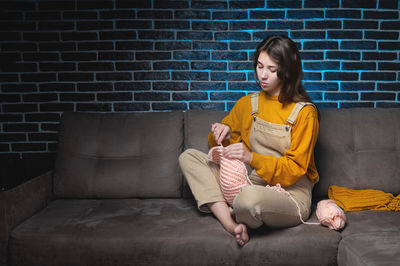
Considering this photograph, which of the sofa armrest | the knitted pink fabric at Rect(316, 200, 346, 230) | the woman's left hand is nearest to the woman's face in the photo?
the woman's left hand

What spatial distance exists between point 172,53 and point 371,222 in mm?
1660

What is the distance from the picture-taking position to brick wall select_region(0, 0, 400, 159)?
2.39 m

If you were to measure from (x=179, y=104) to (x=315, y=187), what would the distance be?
3.65 ft

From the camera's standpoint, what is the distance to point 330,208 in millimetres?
1560

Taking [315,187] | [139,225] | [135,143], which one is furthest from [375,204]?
[135,143]

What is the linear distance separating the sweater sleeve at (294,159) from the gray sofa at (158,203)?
0.25 meters

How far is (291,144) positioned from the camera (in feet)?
5.38

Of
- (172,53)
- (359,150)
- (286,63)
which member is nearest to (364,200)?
(359,150)

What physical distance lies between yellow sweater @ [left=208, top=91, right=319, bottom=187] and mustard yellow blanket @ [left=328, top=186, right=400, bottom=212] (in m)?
0.20

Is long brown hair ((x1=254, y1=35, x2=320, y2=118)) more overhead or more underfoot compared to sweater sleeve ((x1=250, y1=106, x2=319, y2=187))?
more overhead

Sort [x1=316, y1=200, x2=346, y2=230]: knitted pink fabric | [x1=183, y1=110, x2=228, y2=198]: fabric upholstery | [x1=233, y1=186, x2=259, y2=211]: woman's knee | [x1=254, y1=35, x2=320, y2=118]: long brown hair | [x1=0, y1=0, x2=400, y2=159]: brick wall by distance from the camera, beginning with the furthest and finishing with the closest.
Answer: [x1=0, y1=0, x2=400, y2=159]: brick wall
[x1=183, y1=110, x2=228, y2=198]: fabric upholstery
[x1=254, y1=35, x2=320, y2=118]: long brown hair
[x1=316, y1=200, x2=346, y2=230]: knitted pink fabric
[x1=233, y1=186, x2=259, y2=211]: woman's knee

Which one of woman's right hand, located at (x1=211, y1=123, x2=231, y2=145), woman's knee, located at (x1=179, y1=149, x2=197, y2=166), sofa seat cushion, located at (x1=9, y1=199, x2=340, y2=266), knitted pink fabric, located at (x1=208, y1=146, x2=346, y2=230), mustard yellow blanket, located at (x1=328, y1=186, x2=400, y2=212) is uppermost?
woman's right hand, located at (x1=211, y1=123, x2=231, y2=145)

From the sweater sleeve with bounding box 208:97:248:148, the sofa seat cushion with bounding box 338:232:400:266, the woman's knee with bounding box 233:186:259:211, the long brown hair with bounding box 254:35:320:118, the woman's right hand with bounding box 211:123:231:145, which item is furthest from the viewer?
the sweater sleeve with bounding box 208:97:248:148

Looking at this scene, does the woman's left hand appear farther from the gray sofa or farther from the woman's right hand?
the gray sofa
